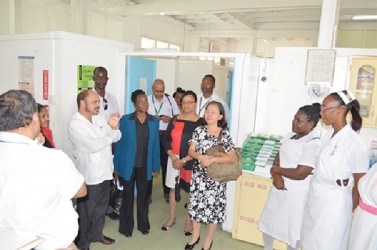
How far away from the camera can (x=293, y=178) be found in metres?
2.15

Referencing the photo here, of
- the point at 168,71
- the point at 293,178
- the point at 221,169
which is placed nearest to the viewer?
the point at 293,178

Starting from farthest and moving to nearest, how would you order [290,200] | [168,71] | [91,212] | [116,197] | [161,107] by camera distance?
1. [168,71]
2. [161,107]
3. [116,197]
4. [91,212]
5. [290,200]

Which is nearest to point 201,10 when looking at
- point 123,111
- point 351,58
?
point 123,111

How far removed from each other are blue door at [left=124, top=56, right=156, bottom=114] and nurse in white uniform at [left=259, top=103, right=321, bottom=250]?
1.97 metres

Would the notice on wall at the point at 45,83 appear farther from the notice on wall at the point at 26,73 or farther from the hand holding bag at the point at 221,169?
the hand holding bag at the point at 221,169

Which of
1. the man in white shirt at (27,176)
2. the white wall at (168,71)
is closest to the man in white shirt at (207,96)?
the white wall at (168,71)

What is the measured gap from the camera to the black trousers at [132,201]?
2896 millimetres

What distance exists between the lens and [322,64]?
3000mm

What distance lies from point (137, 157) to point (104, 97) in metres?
0.80

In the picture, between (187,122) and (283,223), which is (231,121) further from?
(283,223)

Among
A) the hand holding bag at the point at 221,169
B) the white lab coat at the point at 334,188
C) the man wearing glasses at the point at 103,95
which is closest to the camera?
the white lab coat at the point at 334,188

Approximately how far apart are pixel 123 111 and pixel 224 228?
69.8 inches

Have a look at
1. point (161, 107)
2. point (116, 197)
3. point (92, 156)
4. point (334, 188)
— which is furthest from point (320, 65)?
point (116, 197)

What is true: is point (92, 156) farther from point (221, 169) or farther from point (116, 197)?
point (221, 169)
